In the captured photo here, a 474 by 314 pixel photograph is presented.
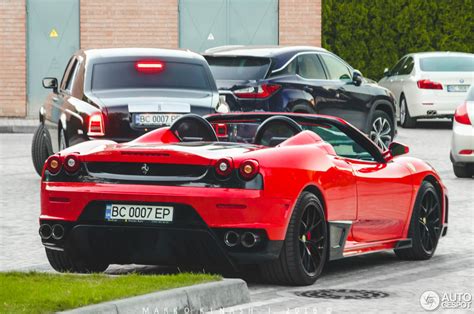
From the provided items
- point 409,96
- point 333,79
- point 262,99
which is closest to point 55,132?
point 262,99

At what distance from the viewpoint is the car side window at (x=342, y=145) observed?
11.5m

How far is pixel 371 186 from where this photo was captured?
35.6 ft

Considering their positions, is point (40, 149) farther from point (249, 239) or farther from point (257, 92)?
point (249, 239)

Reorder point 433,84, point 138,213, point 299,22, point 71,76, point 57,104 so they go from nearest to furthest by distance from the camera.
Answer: point 138,213 < point 57,104 < point 71,76 < point 433,84 < point 299,22

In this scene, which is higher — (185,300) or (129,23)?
(185,300)

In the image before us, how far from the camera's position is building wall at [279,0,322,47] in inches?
1416

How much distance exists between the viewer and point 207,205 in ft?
30.9

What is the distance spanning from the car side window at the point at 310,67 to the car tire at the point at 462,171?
377cm

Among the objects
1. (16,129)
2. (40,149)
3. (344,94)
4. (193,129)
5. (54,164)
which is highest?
(193,129)

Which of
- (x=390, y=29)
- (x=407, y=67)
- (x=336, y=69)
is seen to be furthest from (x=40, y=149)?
(x=390, y=29)

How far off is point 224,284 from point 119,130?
24.9 ft

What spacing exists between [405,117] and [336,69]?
931 cm

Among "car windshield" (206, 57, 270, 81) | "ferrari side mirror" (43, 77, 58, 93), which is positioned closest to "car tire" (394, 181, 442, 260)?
"ferrari side mirror" (43, 77, 58, 93)

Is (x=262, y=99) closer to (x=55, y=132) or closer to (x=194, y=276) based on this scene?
(x=55, y=132)
